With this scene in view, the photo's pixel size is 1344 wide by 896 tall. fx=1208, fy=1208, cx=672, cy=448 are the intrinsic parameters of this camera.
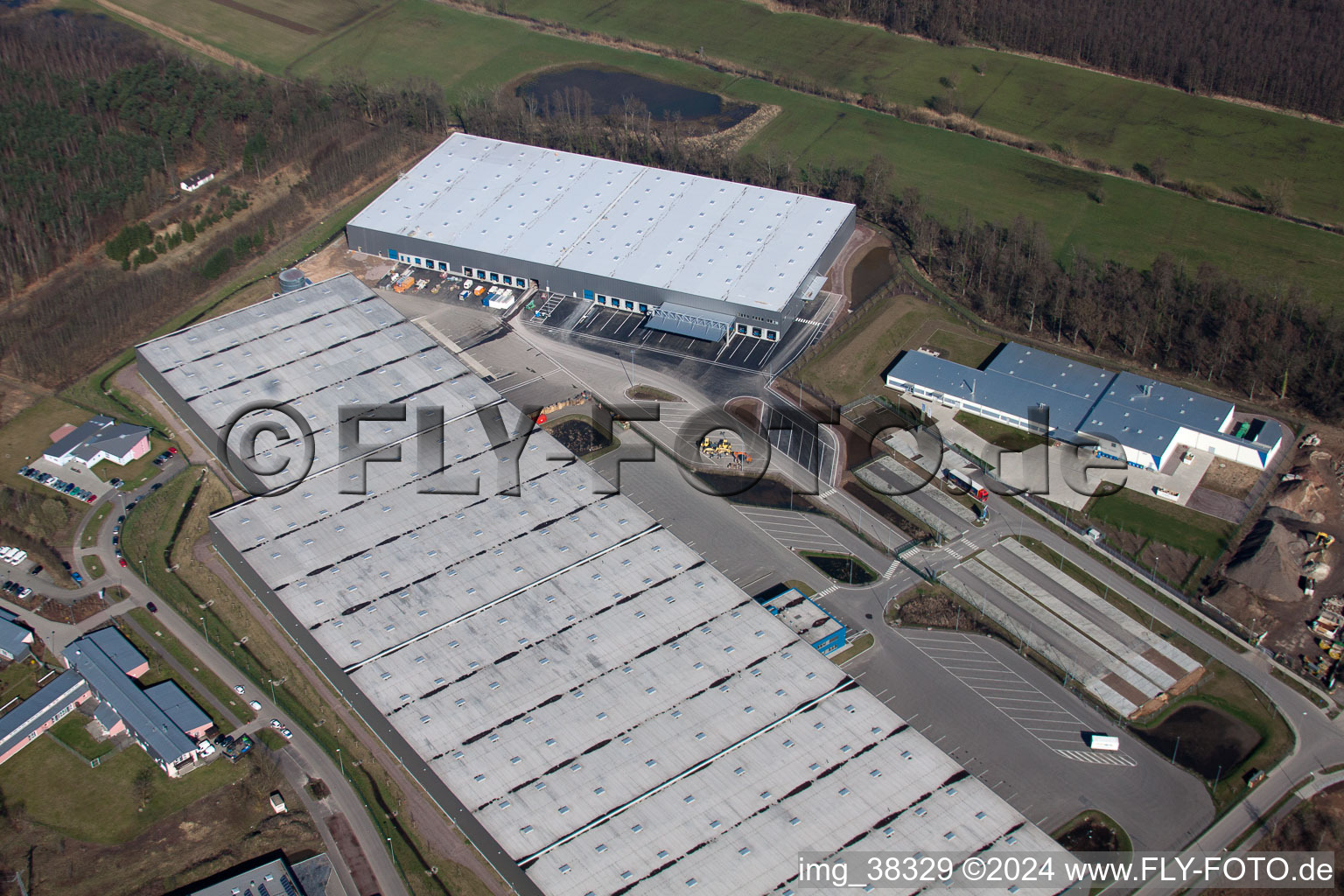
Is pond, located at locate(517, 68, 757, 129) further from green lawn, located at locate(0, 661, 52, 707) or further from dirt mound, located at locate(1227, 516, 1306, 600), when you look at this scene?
green lawn, located at locate(0, 661, 52, 707)

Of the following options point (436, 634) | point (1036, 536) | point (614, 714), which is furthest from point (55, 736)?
point (1036, 536)

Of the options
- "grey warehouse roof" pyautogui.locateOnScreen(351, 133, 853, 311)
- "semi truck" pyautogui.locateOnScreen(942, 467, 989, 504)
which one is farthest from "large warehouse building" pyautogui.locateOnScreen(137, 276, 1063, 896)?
"grey warehouse roof" pyautogui.locateOnScreen(351, 133, 853, 311)

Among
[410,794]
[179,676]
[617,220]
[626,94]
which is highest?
[626,94]

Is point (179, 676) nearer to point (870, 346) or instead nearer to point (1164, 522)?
point (870, 346)

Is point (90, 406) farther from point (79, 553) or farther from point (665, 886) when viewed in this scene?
point (665, 886)

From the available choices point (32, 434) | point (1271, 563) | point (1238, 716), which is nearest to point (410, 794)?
point (32, 434)

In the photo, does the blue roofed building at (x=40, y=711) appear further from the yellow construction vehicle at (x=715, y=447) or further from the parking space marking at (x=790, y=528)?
the yellow construction vehicle at (x=715, y=447)
